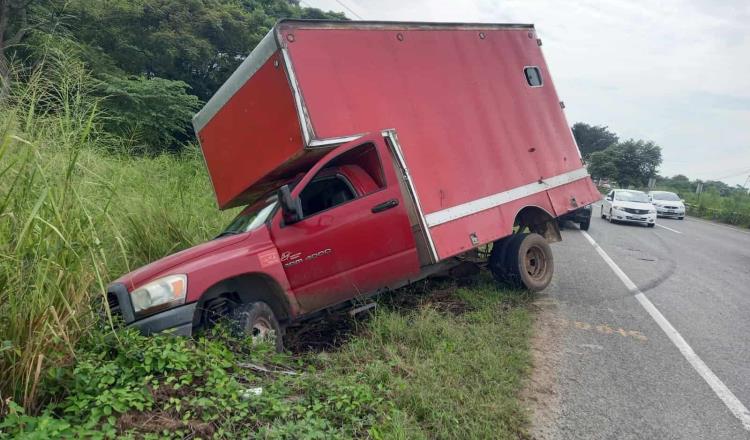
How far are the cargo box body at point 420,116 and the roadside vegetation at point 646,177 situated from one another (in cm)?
2006

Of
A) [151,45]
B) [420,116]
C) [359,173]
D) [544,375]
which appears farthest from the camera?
[151,45]

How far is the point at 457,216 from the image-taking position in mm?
5656

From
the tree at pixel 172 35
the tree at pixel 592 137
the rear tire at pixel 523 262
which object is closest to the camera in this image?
the rear tire at pixel 523 262

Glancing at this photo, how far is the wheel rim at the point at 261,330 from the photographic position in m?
4.17

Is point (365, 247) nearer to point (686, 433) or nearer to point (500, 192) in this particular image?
point (500, 192)

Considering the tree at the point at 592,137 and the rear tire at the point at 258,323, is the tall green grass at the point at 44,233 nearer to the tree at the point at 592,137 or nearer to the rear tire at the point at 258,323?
the rear tire at the point at 258,323

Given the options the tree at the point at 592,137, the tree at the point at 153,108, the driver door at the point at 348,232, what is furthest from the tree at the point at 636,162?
the driver door at the point at 348,232

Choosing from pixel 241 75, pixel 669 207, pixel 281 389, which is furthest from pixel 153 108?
pixel 669 207

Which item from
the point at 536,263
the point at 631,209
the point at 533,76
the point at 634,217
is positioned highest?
the point at 533,76

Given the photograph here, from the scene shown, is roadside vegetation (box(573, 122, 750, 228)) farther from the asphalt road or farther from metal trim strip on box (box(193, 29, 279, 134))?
metal trim strip on box (box(193, 29, 279, 134))

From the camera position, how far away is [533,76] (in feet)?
23.3

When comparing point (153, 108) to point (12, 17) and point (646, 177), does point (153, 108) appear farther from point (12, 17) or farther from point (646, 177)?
point (646, 177)

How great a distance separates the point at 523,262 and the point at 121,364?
193 inches

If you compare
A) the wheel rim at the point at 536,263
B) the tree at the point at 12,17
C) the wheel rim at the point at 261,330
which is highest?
the tree at the point at 12,17
